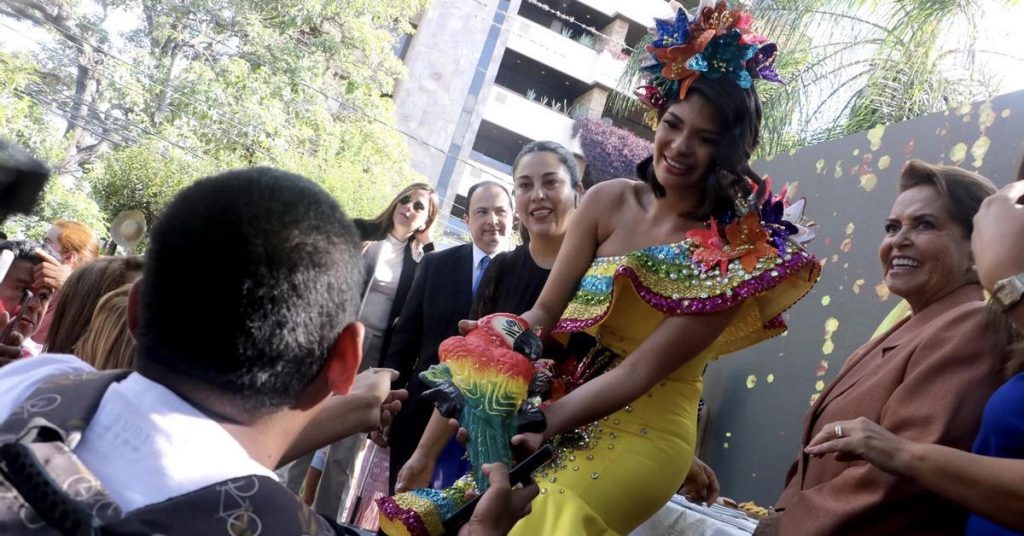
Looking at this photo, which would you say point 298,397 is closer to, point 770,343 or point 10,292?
point 10,292

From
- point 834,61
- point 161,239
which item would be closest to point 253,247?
point 161,239

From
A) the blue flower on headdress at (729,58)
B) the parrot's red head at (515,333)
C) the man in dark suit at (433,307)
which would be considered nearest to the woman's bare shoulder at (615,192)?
the blue flower on headdress at (729,58)

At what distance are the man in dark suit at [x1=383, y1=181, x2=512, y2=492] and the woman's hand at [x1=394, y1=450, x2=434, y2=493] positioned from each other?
4.86 feet

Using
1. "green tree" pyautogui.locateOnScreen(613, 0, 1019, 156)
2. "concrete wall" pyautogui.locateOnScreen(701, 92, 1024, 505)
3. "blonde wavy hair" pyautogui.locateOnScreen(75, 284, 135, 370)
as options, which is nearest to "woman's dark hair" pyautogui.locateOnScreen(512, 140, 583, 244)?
"concrete wall" pyautogui.locateOnScreen(701, 92, 1024, 505)

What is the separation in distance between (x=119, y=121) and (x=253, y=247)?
19.1m

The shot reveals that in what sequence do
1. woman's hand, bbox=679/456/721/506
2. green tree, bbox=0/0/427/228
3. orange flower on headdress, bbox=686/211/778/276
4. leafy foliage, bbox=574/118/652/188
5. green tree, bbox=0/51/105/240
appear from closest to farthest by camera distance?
orange flower on headdress, bbox=686/211/778/276, woman's hand, bbox=679/456/721/506, green tree, bbox=0/51/105/240, green tree, bbox=0/0/427/228, leafy foliage, bbox=574/118/652/188

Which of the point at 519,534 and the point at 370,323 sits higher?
the point at 519,534

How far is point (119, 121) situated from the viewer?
60.7 ft

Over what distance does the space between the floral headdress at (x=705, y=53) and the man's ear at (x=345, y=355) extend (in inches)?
51.7

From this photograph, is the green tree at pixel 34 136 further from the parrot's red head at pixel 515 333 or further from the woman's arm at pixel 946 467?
the woman's arm at pixel 946 467

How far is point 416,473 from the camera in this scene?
2408 mm

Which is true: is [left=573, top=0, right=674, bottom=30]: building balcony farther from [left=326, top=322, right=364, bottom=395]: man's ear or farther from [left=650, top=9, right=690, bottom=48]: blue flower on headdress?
[left=326, top=322, right=364, bottom=395]: man's ear

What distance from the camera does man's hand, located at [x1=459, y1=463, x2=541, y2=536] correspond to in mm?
1632

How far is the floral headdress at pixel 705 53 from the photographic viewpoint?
229 cm
